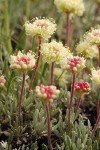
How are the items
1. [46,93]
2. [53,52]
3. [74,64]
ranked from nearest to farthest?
1. [46,93]
2. [74,64]
3. [53,52]

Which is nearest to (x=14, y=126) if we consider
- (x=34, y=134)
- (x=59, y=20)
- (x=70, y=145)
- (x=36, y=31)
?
(x=34, y=134)

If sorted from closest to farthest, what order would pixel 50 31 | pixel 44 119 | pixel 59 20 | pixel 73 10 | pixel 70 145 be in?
pixel 70 145, pixel 44 119, pixel 50 31, pixel 73 10, pixel 59 20

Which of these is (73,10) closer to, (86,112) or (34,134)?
(86,112)

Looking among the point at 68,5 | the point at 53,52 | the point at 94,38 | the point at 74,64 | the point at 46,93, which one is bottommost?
the point at 46,93

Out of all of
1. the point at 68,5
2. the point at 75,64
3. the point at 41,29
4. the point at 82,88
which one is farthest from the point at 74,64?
the point at 68,5

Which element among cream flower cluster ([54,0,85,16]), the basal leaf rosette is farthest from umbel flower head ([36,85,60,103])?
cream flower cluster ([54,0,85,16])

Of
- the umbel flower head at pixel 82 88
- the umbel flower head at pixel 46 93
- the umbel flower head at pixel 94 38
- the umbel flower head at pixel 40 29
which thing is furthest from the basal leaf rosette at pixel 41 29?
the umbel flower head at pixel 46 93

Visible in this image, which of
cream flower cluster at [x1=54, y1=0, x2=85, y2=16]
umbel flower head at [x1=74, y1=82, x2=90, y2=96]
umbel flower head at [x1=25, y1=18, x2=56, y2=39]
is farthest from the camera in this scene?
cream flower cluster at [x1=54, y1=0, x2=85, y2=16]

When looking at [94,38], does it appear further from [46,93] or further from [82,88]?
[46,93]

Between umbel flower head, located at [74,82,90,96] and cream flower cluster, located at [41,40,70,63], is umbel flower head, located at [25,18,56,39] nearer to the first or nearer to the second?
cream flower cluster, located at [41,40,70,63]
